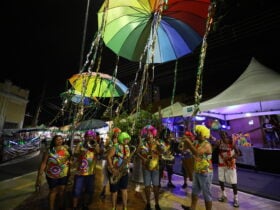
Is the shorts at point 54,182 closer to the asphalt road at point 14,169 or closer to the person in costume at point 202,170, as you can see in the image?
the person in costume at point 202,170

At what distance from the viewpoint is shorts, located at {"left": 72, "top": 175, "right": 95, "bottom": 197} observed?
12.9 feet

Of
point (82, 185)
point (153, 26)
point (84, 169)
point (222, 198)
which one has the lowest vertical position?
point (222, 198)

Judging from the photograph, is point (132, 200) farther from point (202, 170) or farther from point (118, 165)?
point (202, 170)

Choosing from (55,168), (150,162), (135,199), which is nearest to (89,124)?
(135,199)

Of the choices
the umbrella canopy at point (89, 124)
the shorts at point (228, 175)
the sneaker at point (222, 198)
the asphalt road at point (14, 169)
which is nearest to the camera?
the shorts at point (228, 175)

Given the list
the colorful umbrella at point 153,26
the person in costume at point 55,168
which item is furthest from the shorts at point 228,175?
the person in costume at point 55,168

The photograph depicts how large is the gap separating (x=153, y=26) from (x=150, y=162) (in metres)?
2.74

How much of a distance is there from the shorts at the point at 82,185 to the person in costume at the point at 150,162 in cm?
118

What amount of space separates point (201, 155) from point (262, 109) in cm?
696

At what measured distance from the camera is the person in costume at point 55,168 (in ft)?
12.5

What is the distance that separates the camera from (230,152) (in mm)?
4945

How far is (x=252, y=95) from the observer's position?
6.43 m

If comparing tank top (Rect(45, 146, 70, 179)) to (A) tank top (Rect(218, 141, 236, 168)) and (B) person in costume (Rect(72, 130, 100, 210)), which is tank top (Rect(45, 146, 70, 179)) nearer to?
(B) person in costume (Rect(72, 130, 100, 210))

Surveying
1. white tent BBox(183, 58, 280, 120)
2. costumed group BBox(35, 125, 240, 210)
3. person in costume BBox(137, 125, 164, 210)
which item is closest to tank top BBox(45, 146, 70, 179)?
costumed group BBox(35, 125, 240, 210)
